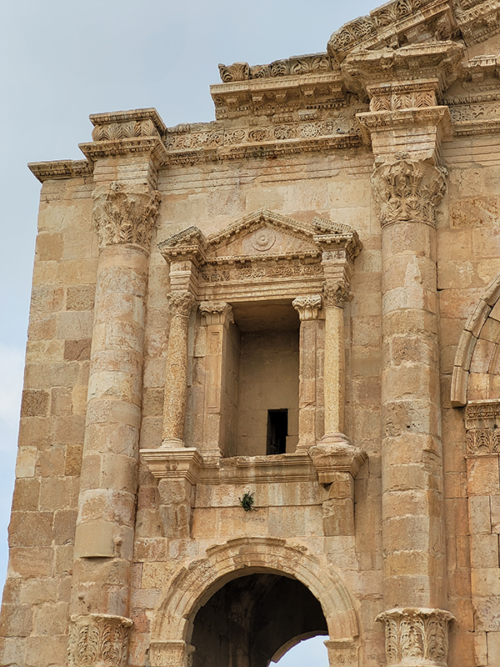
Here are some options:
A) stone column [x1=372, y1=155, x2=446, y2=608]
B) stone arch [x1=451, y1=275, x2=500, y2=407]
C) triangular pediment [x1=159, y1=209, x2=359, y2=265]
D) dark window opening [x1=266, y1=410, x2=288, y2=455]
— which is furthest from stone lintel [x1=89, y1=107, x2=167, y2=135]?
stone arch [x1=451, y1=275, x2=500, y2=407]

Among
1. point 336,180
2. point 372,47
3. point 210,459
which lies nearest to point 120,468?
point 210,459

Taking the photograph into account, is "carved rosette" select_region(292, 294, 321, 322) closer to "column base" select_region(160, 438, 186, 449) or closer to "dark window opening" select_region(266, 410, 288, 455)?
"dark window opening" select_region(266, 410, 288, 455)

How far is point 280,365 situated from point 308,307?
1389 mm

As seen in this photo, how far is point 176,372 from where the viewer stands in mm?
16953

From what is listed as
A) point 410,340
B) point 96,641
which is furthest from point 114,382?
point 410,340

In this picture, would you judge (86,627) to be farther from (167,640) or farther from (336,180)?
(336,180)

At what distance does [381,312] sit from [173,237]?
321cm

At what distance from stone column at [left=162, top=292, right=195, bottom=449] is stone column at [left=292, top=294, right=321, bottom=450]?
1.57 metres

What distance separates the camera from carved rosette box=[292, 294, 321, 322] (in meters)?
17.0

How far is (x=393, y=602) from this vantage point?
589 inches

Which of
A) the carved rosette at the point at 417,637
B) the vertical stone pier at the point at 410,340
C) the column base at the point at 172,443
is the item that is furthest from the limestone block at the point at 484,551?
the column base at the point at 172,443

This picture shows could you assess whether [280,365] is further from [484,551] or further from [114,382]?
[484,551]

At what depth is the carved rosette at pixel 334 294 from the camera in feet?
55.0

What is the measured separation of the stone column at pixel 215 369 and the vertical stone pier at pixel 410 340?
7.62 ft
